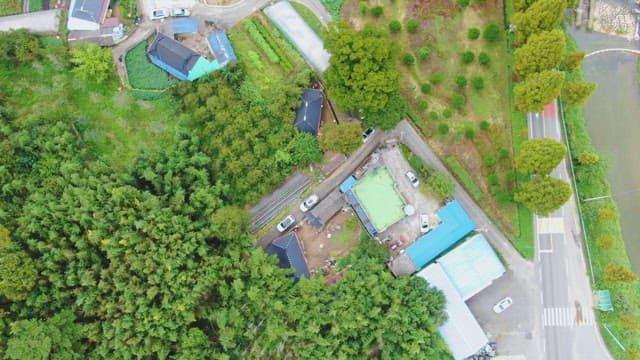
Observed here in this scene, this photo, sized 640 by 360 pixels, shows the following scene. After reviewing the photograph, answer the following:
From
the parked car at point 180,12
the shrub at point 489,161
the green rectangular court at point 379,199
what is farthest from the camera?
the parked car at point 180,12

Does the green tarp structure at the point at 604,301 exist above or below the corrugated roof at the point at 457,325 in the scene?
above

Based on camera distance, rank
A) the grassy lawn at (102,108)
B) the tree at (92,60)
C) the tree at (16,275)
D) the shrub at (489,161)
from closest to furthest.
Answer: the tree at (16,275) < the shrub at (489,161) < the tree at (92,60) < the grassy lawn at (102,108)

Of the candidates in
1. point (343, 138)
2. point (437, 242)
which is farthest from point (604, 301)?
point (343, 138)

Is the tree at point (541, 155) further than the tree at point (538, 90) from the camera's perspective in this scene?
No

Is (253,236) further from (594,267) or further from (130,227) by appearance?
(594,267)

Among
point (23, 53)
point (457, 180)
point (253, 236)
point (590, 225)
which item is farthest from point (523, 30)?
point (23, 53)

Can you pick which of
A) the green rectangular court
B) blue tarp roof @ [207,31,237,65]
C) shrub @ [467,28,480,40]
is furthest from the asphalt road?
blue tarp roof @ [207,31,237,65]

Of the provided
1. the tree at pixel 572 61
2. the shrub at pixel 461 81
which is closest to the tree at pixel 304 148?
the shrub at pixel 461 81

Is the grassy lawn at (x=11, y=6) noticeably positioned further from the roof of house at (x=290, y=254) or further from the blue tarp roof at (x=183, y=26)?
the roof of house at (x=290, y=254)
